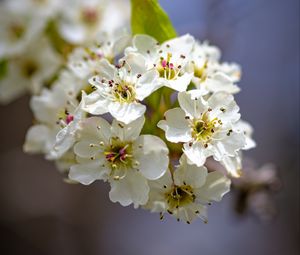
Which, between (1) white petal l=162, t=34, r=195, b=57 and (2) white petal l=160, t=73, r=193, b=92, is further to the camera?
(1) white petal l=162, t=34, r=195, b=57

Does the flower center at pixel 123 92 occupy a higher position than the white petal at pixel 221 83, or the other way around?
the flower center at pixel 123 92

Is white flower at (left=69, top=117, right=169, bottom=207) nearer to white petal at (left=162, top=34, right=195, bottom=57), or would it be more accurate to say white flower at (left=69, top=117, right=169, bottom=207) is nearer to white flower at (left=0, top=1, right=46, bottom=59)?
white petal at (left=162, top=34, right=195, bottom=57)

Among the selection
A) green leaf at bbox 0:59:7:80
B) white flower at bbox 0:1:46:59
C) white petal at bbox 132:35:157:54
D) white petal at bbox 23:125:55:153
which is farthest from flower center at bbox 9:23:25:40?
white petal at bbox 132:35:157:54

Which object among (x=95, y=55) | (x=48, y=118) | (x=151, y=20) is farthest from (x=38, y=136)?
(x=151, y=20)

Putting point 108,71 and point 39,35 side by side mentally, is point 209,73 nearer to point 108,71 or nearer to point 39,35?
point 108,71

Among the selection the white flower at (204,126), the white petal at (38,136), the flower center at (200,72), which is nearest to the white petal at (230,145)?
the white flower at (204,126)

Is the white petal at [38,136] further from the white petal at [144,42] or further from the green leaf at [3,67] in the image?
the green leaf at [3,67]
